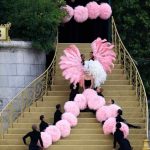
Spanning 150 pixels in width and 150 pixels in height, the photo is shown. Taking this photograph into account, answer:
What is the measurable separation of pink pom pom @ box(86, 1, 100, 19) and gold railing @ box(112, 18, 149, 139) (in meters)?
0.70

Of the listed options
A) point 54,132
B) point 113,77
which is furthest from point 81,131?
point 113,77

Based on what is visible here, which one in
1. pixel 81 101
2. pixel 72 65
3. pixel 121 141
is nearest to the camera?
pixel 121 141

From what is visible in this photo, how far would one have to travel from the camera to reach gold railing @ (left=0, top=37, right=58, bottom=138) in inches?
871

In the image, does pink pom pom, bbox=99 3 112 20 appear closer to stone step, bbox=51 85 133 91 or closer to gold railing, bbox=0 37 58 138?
gold railing, bbox=0 37 58 138

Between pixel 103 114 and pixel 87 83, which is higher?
pixel 87 83

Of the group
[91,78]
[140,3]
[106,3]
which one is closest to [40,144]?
[91,78]

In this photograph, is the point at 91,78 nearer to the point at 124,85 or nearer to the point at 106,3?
the point at 124,85

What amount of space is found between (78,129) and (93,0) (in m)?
6.98

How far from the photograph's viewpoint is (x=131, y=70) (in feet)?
77.8

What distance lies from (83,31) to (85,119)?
22.5 feet

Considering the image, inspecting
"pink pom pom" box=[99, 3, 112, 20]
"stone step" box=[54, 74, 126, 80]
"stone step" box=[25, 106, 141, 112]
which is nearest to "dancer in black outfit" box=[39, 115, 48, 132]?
"stone step" box=[25, 106, 141, 112]

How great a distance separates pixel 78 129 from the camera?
2133 cm

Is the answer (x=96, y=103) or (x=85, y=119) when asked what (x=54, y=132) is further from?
(x=96, y=103)

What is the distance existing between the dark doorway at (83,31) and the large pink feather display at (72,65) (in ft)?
15.0
